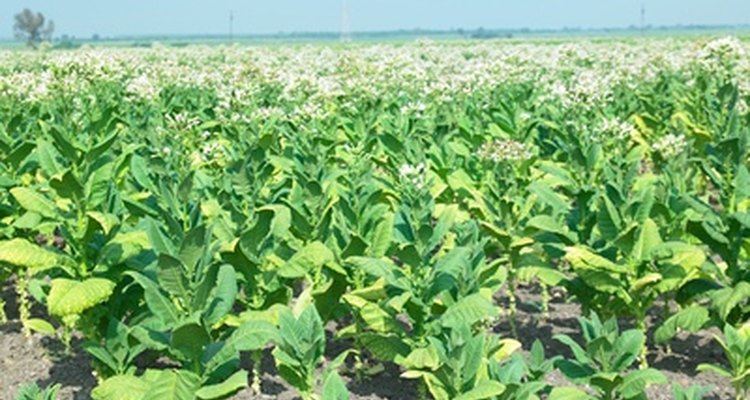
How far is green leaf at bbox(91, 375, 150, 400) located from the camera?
15.4 feet

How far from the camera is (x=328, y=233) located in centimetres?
625

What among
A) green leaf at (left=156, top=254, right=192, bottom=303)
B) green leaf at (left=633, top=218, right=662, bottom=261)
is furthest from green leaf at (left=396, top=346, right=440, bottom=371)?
green leaf at (left=633, top=218, right=662, bottom=261)

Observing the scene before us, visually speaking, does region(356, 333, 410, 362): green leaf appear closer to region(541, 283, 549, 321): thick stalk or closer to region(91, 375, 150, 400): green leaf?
region(91, 375, 150, 400): green leaf

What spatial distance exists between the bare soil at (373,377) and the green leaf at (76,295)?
0.88m

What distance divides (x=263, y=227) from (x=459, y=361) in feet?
5.59

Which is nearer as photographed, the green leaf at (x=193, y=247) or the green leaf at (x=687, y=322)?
the green leaf at (x=193, y=247)

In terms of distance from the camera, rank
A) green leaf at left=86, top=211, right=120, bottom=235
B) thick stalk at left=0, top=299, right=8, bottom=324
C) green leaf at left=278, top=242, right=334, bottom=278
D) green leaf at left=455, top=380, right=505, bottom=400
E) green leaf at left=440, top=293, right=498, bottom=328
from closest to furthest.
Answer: green leaf at left=455, top=380, right=505, bottom=400 → green leaf at left=440, top=293, right=498, bottom=328 → green leaf at left=86, top=211, right=120, bottom=235 → green leaf at left=278, top=242, right=334, bottom=278 → thick stalk at left=0, top=299, right=8, bottom=324

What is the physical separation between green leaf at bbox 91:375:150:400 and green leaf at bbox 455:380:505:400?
170 cm

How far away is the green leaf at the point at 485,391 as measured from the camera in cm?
423

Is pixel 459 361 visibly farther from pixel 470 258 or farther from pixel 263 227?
pixel 263 227

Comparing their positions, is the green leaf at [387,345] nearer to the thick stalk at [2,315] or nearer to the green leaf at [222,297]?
the green leaf at [222,297]

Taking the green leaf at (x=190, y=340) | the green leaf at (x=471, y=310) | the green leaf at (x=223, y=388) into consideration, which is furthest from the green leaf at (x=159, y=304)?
the green leaf at (x=471, y=310)

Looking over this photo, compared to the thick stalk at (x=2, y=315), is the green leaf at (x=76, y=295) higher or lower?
higher

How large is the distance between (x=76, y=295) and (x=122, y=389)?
72 centimetres
